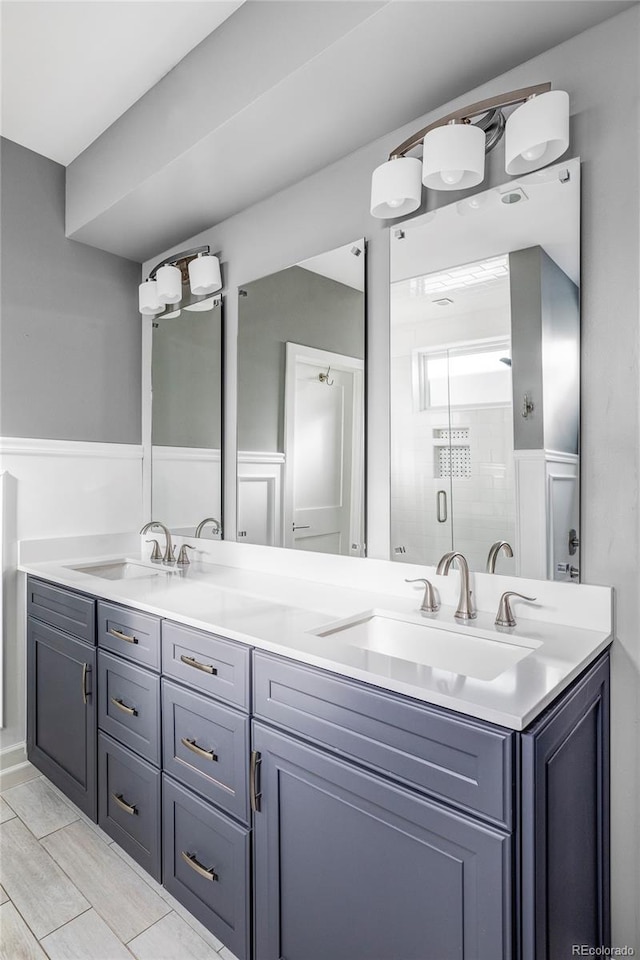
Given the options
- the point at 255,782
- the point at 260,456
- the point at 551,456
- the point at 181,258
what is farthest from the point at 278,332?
the point at 255,782

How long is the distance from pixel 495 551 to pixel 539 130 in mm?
1059

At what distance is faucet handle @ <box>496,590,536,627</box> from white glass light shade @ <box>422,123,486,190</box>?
3.62 feet

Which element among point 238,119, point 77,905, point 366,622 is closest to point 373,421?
point 366,622

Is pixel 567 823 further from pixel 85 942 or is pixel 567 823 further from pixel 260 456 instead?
pixel 260 456

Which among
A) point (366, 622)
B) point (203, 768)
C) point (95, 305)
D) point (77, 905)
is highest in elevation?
point (95, 305)

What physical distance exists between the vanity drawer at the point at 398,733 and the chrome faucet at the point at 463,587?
475 mm

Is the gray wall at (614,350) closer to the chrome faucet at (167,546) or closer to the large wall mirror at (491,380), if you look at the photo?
the large wall mirror at (491,380)

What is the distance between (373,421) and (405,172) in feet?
2.42

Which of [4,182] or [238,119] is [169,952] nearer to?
[238,119]

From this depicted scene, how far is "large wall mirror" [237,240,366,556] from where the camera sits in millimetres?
1901

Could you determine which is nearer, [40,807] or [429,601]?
[429,601]

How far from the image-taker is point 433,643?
1476 mm

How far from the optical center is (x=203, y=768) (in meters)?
1.52

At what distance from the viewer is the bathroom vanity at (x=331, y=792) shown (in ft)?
3.20
